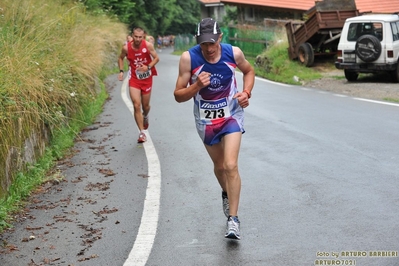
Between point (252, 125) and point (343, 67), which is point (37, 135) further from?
point (343, 67)

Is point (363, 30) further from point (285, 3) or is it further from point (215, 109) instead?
point (285, 3)

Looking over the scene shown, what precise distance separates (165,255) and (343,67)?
18542 millimetres

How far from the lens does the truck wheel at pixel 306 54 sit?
2878 cm

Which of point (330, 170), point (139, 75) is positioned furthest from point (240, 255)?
point (139, 75)

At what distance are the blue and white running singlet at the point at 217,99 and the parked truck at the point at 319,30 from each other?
2159 centimetres

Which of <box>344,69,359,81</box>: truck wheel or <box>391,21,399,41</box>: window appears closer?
<box>391,21,399,41</box>: window

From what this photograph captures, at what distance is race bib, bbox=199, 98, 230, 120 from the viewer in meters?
6.98

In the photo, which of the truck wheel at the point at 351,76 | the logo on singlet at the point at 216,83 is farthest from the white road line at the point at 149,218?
the truck wheel at the point at 351,76

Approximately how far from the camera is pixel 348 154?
10258mm

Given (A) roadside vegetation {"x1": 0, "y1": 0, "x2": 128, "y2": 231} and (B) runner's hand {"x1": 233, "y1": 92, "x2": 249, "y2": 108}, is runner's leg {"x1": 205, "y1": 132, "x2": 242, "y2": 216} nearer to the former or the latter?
(B) runner's hand {"x1": 233, "y1": 92, "x2": 249, "y2": 108}

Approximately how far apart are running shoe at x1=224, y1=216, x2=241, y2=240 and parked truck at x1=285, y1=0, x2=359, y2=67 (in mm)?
22244

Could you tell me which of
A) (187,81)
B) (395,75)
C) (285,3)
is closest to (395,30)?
(395,75)

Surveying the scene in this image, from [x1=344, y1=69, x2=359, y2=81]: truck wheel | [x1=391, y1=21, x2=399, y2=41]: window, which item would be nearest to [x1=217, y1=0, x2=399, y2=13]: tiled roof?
[x1=344, y1=69, x2=359, y2=81]: truck wheel

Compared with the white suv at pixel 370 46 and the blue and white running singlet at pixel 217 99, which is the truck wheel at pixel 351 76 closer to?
the white suv at pixel 370 46
